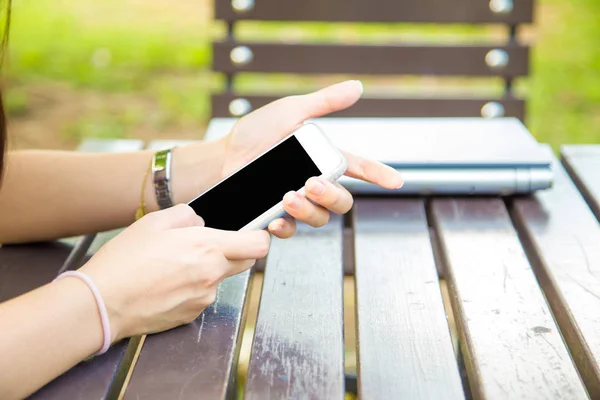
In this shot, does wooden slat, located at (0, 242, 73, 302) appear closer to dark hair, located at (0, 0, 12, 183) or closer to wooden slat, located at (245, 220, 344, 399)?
dark hair, located at (0, 0, 12, 183)

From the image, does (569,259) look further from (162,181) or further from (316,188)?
(162,181)

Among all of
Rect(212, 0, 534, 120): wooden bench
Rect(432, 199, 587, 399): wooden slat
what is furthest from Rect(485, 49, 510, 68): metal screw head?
Rect(432, 199, 587, 399): wooden slat

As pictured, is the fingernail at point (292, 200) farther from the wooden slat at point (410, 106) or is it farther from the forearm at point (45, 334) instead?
the wooden slat at point (410, 106)

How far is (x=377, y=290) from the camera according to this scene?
3.64ft

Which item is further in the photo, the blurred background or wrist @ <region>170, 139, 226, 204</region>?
the blurred background

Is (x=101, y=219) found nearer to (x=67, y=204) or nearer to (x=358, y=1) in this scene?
(x=67, y=204)

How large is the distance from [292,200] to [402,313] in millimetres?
198

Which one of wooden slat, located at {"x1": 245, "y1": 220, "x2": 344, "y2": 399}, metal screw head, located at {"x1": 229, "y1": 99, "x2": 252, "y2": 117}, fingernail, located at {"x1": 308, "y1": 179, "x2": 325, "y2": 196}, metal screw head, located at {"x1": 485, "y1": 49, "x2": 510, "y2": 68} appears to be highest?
fingernail, located at {"x1": 308, "y1": 179, "x2": 325, "y2": 196}

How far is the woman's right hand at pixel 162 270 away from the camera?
0.98 m

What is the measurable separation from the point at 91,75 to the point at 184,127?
700 millimetres

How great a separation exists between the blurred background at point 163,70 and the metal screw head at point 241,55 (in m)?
0.91

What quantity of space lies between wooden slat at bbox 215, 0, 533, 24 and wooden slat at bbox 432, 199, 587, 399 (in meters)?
1.02

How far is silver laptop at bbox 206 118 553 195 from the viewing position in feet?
4.54

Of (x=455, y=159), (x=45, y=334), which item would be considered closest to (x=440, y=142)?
(x=455, y=159)
